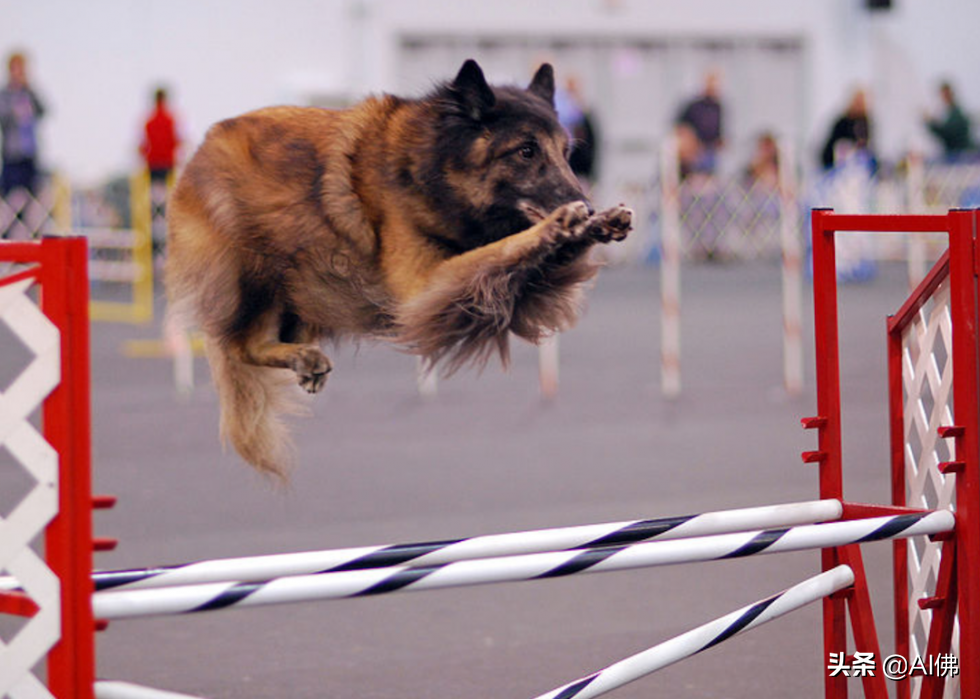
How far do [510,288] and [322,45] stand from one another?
16.8 metres

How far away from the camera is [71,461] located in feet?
6.63

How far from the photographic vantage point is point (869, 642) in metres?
2.79

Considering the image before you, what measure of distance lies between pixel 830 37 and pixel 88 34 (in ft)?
38.3

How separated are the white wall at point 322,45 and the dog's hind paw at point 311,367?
1348 cm

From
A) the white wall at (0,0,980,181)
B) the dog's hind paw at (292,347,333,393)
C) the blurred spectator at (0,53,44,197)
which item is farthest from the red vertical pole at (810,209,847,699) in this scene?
the white wall at (0,0,980,181)

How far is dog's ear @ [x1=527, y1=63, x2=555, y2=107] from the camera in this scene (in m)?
2.60

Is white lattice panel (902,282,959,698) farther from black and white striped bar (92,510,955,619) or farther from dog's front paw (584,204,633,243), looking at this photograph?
dog's front paw (584,204,633,243)

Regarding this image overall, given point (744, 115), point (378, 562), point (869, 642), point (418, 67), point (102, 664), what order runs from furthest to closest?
point (744, 115) → point (418, 67) → point (102, 664) → point (869, 642) → point (378, 562)

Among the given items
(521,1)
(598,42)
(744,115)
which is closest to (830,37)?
(744,115)

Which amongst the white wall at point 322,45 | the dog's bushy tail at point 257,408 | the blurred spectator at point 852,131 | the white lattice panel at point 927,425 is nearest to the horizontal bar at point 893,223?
the white lattice panel at point 927,425

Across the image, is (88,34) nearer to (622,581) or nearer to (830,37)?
(830,37)

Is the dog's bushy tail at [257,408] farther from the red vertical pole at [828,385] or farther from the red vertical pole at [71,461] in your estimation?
the red vertical pole at [828,385]

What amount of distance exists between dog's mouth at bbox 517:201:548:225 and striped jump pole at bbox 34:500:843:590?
61 centimetres

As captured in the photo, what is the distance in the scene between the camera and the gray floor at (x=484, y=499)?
A: 3.77 metres
